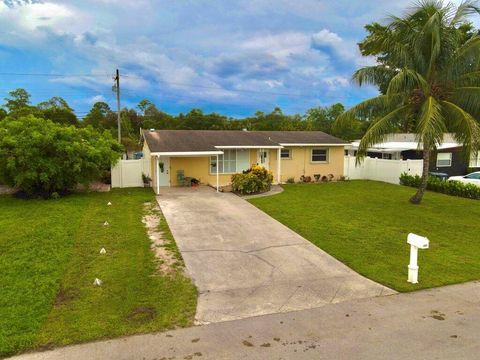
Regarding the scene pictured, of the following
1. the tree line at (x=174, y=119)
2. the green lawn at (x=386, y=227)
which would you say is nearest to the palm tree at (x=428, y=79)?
the green lawn at (x=386, y=227)

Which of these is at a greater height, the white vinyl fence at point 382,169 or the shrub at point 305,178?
the white vinyl fence at point 382,169

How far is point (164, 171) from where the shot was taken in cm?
1917

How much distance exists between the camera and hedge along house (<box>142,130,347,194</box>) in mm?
18406

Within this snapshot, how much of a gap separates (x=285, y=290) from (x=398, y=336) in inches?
84.6

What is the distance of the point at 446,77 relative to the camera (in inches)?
548

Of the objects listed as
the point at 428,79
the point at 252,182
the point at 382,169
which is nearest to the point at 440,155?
the point at 382,169

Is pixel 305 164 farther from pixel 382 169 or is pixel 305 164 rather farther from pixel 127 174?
pixel 127 174

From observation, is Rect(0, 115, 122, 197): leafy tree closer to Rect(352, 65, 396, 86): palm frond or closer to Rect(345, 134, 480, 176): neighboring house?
Rect(352, 65, 396, 86): palm frond

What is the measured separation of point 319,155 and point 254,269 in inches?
662

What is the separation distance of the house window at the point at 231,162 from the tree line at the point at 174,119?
98.2 feet

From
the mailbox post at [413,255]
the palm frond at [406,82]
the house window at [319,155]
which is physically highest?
the palm frond at [406,82]

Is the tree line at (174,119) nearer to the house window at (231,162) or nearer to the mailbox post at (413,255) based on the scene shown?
the house window at (231,162)

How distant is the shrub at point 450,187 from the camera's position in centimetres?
1777

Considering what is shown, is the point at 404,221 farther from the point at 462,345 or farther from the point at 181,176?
the point at 181,176
